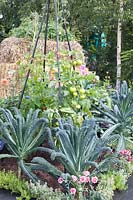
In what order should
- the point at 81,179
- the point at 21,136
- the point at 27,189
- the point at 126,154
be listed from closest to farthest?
the point at 81,179, the point at 27,189, the point at 21,136, the point at 126,154

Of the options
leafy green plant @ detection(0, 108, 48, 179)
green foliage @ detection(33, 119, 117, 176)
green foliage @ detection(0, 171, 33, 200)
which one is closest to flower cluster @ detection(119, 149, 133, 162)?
green foliage @ detection(33, 119, 117, 176)

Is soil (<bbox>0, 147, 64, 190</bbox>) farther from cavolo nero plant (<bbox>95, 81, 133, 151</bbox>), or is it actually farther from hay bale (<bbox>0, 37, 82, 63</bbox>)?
hay bale (<bbox>0, 37, 82, 63</bbox>)

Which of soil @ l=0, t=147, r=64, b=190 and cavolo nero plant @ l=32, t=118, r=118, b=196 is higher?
cavolo nero plant @ l=32, t=118, r=118, b=196

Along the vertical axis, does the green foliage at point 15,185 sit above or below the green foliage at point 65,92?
below

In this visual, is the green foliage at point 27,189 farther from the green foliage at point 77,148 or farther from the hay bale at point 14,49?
the hay bale at point 14,49

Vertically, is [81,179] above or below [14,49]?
below

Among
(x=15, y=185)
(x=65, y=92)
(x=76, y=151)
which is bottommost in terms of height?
(x=15, y=185)

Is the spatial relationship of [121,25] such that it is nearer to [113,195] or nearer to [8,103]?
[8,103]

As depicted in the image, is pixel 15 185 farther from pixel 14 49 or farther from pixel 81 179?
pixel 14 49

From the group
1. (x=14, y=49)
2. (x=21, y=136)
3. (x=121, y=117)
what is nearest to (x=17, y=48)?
(x=14, y=49)

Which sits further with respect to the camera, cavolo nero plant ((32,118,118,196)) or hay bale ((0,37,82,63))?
hay bale ((0,37,82,63))

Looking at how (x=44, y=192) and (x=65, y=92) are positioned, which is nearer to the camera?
(x=44, y=192)

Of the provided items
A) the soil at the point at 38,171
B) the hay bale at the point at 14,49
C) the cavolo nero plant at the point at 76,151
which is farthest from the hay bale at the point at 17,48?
the cavolo nero plant at the point at 76,151

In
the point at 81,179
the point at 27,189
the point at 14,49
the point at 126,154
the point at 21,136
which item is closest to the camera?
the point at 81,179
